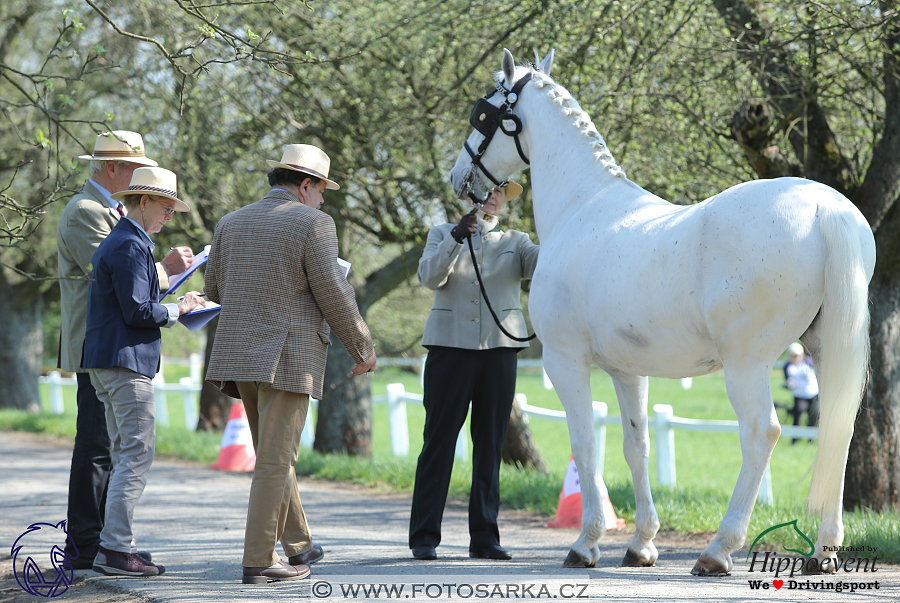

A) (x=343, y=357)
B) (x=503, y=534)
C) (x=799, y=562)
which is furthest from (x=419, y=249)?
(x=799, y=562)

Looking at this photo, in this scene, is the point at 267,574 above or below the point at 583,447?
below

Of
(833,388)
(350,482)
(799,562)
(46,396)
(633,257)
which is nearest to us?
(833,388)

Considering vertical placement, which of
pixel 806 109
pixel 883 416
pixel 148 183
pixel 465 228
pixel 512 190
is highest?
pixel 806 109

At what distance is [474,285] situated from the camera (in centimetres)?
499

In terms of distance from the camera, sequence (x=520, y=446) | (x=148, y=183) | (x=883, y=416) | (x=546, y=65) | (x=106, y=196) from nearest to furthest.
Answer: (x=148, y=183)
(x=106, y=196)
(x=546, y=65)
(x=883, y=416)
(x=520, y=446)

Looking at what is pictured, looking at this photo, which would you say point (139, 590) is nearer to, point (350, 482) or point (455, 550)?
point (455, 550)

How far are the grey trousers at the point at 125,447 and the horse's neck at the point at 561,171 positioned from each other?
2.35 m

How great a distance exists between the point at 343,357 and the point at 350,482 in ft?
6.26

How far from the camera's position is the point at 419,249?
9.27 metres

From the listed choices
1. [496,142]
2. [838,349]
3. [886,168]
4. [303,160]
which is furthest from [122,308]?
[886,168]

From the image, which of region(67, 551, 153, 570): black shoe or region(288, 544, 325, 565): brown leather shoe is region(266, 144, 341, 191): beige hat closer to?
region(288, 544, 325, 565): brown leather shoe

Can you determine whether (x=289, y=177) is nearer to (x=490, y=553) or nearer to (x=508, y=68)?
(x=508, y=68)

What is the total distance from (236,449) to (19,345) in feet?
32.3

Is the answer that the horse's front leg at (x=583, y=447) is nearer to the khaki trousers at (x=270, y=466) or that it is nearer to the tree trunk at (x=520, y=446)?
the khaki trousers at (x=270, y=466)
